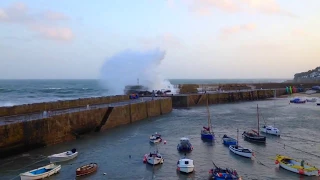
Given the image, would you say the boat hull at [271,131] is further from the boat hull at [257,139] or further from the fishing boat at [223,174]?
the fishing boat at [223,174]

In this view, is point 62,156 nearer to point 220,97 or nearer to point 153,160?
point 153,160

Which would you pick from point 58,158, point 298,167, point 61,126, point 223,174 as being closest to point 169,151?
point 223,174

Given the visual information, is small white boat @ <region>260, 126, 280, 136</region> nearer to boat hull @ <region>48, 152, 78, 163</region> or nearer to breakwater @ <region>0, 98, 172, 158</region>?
breakwater @ <region>0, 98, 172, 158</region>

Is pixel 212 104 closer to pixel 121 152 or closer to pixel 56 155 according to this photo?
pixel 121 152

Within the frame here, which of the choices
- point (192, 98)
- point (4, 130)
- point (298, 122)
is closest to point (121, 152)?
point (4, 130)

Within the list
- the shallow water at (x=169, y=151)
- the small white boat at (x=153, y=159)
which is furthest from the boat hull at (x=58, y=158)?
the small white boat at (x=153, y=159)
